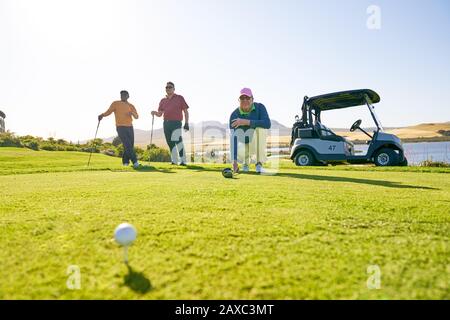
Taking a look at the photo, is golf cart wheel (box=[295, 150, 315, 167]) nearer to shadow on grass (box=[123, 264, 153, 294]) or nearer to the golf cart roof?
the golf cart roof

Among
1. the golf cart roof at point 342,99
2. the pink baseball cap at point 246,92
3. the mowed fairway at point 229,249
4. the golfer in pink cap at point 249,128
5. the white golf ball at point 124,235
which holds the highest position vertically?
the golf cart roof at point 342,99

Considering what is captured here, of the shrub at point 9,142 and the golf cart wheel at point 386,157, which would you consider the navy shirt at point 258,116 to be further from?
the shrub at point 9,142

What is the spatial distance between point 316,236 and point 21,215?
230 cm

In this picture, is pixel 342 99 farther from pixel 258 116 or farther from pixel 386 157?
pixel 258 116

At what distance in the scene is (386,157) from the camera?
10297 millimetres

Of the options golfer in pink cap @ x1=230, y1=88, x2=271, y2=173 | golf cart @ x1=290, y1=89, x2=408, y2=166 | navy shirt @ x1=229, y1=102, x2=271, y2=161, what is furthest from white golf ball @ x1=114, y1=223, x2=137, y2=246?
golf cart @ x1=290, y1=89, x2=408, y2=166

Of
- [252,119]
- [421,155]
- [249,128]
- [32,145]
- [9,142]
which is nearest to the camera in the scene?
[252,119]

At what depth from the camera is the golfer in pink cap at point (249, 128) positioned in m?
7.04

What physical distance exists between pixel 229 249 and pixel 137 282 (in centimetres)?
53

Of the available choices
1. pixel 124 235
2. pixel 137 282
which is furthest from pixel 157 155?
pixel 137 282

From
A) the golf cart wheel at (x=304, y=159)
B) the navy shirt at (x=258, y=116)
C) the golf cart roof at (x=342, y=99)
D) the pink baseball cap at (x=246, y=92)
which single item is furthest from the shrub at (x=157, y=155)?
the pink baseball cap at (x=246, y=92)
